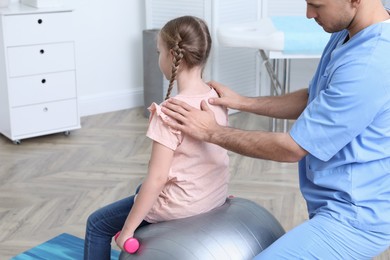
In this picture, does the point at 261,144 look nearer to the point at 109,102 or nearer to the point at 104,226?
the point at 104,226

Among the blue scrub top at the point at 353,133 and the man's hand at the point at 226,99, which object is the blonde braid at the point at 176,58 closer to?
the man's hand at the point at 226,99

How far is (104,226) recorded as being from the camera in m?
2.08

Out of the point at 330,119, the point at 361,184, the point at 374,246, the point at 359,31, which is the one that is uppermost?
the point at 359,31

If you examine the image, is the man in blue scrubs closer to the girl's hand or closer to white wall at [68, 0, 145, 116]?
the girl's hand

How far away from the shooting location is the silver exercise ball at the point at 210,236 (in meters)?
1.78

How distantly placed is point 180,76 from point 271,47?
1646mm

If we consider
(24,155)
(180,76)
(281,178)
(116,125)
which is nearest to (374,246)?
(180,76)

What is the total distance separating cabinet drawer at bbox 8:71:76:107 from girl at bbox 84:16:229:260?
2.05 m

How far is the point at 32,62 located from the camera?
3807 millimetres

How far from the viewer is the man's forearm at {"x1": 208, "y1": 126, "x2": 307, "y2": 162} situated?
1.67 meters

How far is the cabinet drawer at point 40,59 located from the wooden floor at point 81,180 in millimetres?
409

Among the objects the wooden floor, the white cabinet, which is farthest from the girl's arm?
the white cabinet

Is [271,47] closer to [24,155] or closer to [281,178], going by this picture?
[281,178]

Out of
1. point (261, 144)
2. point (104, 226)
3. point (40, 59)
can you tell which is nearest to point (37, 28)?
point (40, 59)
